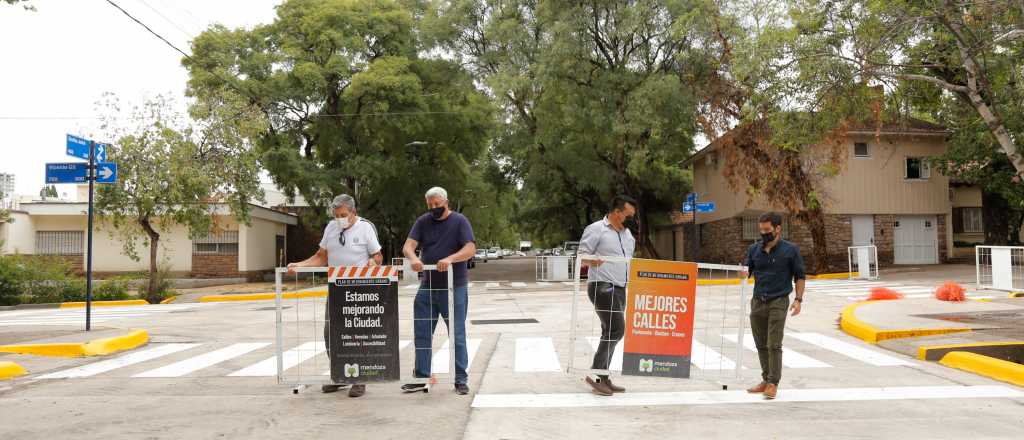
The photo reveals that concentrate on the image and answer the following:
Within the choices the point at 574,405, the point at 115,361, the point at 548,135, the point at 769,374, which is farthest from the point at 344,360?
the point at 548,135

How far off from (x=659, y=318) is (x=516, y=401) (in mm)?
1551

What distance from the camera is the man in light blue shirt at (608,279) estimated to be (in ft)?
23.3

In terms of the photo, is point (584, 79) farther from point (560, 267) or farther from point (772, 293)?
point (772, 293)

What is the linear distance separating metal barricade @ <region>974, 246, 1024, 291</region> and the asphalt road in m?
9.21

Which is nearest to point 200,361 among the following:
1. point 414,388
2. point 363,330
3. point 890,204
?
point 363,330

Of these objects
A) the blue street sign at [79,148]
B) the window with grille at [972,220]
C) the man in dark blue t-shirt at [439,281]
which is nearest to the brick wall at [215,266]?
the blue street sign at [79,148]

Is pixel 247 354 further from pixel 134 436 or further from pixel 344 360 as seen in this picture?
pixel 134 436

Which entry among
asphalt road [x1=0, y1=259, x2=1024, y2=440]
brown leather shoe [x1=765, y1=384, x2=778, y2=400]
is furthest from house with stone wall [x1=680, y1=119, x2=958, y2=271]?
brown leather shoe [x1=765, y1=384, x2=778, y2=400]

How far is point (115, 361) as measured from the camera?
Result: 10.0m

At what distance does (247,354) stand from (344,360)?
4.03m

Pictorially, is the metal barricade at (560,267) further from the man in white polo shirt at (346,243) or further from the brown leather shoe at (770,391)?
the brown leather shoe at (770,391)

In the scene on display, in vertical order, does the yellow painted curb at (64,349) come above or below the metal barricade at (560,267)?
below

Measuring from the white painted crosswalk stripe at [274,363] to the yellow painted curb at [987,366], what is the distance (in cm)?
740

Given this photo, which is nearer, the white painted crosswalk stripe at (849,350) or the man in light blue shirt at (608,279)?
the man in light blue shirt at (608,279)
